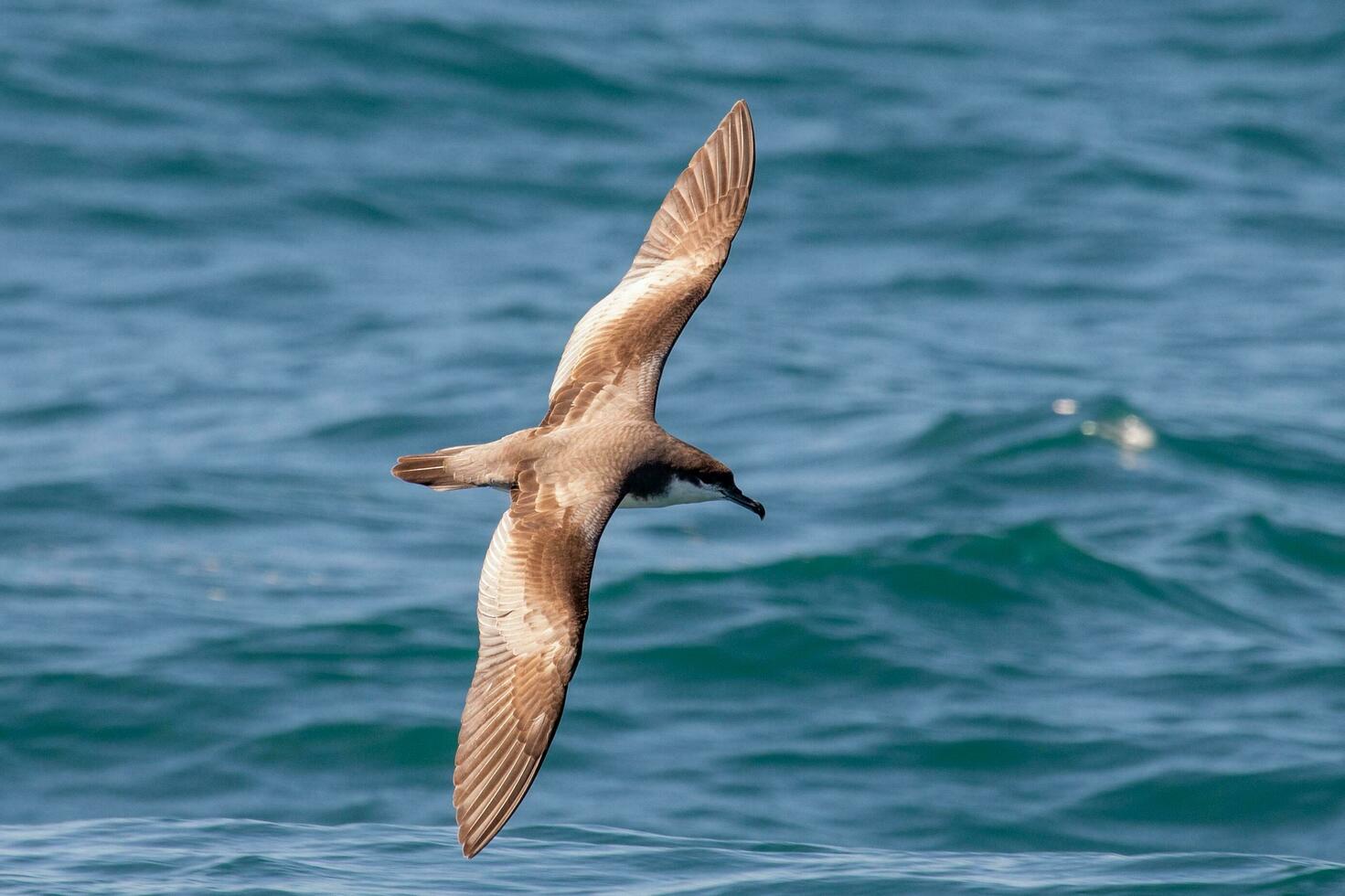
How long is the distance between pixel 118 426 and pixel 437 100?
6.02 m

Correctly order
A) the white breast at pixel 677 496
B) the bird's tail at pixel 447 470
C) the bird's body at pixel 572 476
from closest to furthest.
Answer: the bird's body at pixel 572 476
the bird's tail at pixel 447 470
the white breast at pixel 677 496

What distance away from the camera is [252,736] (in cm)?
1002

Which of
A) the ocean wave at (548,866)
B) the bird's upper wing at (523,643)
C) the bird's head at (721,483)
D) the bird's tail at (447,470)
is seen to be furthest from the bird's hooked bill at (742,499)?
the ocean wave at (548,866)

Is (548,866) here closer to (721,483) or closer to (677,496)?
(677,496)

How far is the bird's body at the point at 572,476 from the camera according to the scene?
6867mm

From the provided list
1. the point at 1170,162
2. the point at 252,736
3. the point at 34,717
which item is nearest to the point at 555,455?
the point at 252,736

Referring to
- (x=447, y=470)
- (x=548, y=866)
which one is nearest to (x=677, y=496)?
(x=447, y=470)

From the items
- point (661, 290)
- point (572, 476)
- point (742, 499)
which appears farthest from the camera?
point (661, 290)

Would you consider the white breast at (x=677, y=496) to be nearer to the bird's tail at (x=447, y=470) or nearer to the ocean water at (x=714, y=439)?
the bird's tail at (x=447, y=470)

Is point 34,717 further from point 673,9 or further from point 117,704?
point 673,9

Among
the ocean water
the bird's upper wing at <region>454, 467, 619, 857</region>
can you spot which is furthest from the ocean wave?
the bird's upper wing at <region>454, 467, 619, 857</region>

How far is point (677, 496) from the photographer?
7.90 metres

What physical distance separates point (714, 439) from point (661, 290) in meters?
5.33

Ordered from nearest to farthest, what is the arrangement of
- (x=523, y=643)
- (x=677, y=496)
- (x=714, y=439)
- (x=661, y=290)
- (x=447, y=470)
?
(x=523, y=643)
(x=447, y=470)
(x=677, y=496)
(x=661, y=290)
(x=714, y=439)
